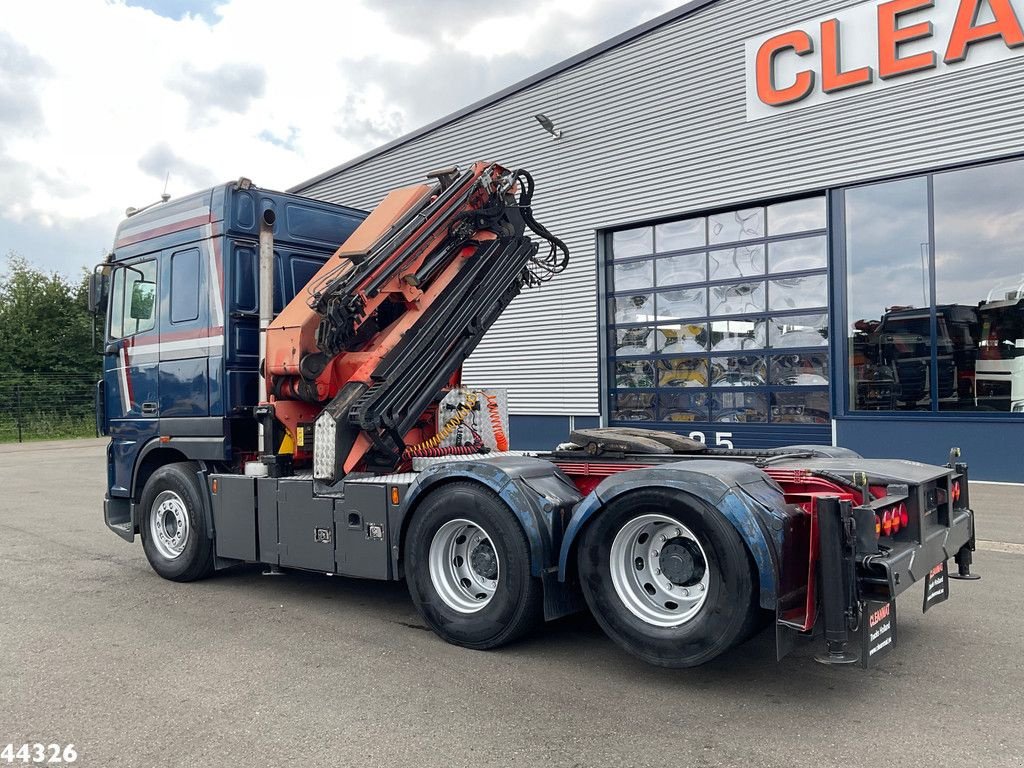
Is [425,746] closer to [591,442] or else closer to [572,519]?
[572,519]

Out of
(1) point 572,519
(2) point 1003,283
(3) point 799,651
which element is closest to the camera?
(1) point 572,519

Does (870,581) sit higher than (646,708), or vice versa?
(870,581)

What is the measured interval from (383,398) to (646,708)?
310 centimetres

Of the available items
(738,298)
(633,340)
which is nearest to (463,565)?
(738,298)

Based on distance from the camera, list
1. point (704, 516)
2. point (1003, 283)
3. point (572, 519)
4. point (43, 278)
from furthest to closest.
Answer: point (43, 278) → point (1003, 283) → point (572, 519) → point (704, 516)

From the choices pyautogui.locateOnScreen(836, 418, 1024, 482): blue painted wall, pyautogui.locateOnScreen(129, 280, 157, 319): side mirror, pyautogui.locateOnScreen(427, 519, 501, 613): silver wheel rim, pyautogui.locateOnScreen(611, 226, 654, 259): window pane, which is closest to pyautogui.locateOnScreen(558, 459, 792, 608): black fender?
pyautogui.locateOnScreen(427, 519, 501, 613): silver wheel rim

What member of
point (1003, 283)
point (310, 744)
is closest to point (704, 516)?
point (310, 744)

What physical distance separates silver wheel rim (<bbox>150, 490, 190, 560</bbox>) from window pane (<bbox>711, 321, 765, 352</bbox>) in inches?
396

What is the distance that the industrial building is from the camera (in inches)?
478

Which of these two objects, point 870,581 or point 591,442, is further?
point 591,442

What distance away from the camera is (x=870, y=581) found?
3.87 meters

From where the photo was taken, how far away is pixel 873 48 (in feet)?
42.0

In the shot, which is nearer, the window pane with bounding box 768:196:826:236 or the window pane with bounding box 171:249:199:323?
the window pane with bounding box 171:249:199:323

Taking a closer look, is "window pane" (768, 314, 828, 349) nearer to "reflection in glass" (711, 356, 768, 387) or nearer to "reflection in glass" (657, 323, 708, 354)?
"reflection in glass" (711, 356, 768, 387)
